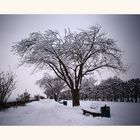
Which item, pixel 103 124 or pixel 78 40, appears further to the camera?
pixel 78 40

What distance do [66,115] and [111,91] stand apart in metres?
1.18

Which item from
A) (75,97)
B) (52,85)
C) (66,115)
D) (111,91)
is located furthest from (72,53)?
(66,115)

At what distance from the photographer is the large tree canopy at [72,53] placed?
16.3 ft

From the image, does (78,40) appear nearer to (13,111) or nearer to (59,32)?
(59,32)

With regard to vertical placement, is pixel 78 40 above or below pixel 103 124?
above

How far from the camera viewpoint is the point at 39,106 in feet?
16.0

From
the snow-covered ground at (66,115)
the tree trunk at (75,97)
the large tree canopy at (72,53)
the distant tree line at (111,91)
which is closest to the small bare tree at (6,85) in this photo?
the snow-covered ground at (66,115)

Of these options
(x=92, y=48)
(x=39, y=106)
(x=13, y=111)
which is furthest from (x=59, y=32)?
(x=13, y=111)

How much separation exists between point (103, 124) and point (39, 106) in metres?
1.50

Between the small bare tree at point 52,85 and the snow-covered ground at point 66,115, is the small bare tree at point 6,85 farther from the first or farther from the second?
the small bare tree at point 52,85

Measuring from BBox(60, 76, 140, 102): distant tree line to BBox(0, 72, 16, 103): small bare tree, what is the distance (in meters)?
1.18

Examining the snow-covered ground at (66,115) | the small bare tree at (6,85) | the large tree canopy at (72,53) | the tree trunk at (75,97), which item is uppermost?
the large tree canopy at (72,53)

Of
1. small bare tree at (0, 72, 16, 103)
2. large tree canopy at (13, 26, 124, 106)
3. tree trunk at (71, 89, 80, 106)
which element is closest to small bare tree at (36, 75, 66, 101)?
large tree canopy at (13, 26, 124, 106)

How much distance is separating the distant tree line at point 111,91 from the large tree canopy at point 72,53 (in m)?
0.21
